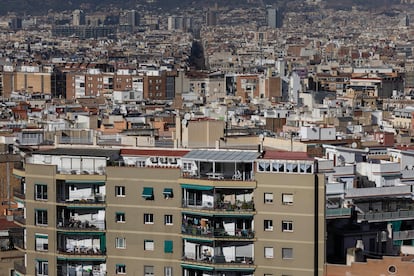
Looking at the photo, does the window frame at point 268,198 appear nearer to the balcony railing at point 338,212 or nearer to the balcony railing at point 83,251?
the balcony railing at point 338,212

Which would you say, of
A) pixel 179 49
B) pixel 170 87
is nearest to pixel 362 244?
pixel 170 87

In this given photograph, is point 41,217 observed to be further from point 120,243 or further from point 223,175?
point 223,175

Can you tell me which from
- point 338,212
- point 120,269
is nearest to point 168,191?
point 120,269

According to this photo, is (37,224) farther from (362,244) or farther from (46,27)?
(46,27)

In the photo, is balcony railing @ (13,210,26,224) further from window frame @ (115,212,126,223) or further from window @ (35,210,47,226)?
window frame @ (115,212,126,223)

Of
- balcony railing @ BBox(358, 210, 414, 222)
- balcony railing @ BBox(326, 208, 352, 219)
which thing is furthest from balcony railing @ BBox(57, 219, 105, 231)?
balcony railing @ BBox(358, 210, 414, 222)

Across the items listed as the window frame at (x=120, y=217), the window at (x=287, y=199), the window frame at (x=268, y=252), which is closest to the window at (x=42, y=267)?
the window frame at (x=120, y=217)
